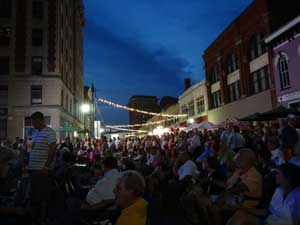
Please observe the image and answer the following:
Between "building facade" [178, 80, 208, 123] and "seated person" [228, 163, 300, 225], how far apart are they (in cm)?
2999

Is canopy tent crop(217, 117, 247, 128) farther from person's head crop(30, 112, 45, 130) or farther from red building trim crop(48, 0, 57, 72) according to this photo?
red building trim crop(48, 0, 57, 72)

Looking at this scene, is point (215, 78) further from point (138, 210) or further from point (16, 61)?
point (138, 210)

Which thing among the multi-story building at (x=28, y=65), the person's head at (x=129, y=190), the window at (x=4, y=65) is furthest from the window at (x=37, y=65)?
the person's head at (x=129, y=190)

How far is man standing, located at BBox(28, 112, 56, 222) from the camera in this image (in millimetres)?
5117

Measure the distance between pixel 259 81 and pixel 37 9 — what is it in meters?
22.6

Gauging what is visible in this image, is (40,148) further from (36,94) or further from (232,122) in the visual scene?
(36,94)

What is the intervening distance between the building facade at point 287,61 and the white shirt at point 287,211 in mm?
15761

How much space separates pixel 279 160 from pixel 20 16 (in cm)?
2924

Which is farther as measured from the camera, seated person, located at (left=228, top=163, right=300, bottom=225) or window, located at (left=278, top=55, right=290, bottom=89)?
window, located at (left=278, top=55, right=290, bottom=89)

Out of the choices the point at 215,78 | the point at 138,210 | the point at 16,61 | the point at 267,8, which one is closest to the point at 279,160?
the point at 138,210

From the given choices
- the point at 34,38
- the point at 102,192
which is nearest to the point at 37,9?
the point at 34,38

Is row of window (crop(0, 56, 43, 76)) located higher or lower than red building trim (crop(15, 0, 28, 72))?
lower

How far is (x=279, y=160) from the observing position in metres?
6.93

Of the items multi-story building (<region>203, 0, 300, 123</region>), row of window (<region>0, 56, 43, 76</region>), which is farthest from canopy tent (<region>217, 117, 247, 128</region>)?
row of window (<region>0, 56, 43, 76</region>)
